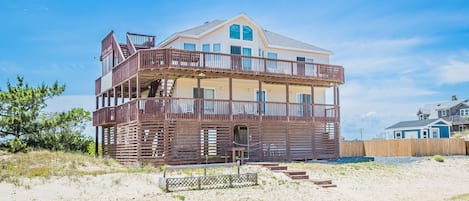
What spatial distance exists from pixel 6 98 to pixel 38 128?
2751 mm

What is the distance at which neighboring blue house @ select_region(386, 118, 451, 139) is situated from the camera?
5362 centimetres

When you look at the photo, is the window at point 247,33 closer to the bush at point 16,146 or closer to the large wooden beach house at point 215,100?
the large wooden beach house at point 215,100

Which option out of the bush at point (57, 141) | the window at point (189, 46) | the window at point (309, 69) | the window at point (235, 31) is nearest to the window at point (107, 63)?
the bush at point (57, 141)

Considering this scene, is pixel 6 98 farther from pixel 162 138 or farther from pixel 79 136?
pixel 162 138

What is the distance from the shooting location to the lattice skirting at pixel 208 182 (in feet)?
57.8

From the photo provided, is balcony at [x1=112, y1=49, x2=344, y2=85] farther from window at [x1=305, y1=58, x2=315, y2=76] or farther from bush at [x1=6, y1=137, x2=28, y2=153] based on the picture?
bush at [x1=6, y1=137, x2=28, y2=153]

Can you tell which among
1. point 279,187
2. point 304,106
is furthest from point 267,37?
point 279,187

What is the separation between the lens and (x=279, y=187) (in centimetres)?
1900

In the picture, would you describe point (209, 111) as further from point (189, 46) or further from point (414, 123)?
point (414, 123)

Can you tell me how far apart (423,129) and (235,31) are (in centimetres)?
3176

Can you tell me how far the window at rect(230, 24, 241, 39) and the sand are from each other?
1010 centimetres

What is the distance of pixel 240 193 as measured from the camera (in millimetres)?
17516

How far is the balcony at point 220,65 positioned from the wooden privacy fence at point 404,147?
8931mm

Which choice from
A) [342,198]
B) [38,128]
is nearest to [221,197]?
[342,198]
